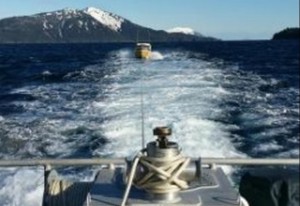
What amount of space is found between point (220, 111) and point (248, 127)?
1262 mm

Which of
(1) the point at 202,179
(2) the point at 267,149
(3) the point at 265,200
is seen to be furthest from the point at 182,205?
(2) the point at 267,149

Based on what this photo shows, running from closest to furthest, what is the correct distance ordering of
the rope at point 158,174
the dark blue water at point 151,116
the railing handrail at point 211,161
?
the rope at point 158,174
the railing handrail at point 211,161
the dark blue water at point 151,116

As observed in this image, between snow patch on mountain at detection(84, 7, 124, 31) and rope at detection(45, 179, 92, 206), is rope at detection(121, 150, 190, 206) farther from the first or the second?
snow patch on mountain at detection(84, 7, 124, 31)

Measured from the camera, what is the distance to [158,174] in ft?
6.66

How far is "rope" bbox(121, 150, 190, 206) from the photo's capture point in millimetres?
2023

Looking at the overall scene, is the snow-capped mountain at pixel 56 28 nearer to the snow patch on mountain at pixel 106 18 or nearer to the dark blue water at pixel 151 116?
the snow patch on mountain at pixel 106 18

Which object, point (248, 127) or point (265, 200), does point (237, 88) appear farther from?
point (265, 200)

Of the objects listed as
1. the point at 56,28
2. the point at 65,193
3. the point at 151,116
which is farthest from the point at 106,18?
the point at 65,193

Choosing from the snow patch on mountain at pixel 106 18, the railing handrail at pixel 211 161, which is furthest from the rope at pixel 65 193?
the snow patch on mountain at pixel 106 18

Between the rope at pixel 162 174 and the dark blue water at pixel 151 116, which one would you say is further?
the dark blue water at pixel 151 116

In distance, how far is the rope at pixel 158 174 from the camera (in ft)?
6.64

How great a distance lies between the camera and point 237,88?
16.2 metres

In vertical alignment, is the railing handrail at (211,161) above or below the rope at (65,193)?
above

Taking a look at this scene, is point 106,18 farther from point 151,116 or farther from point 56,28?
point 151,116
